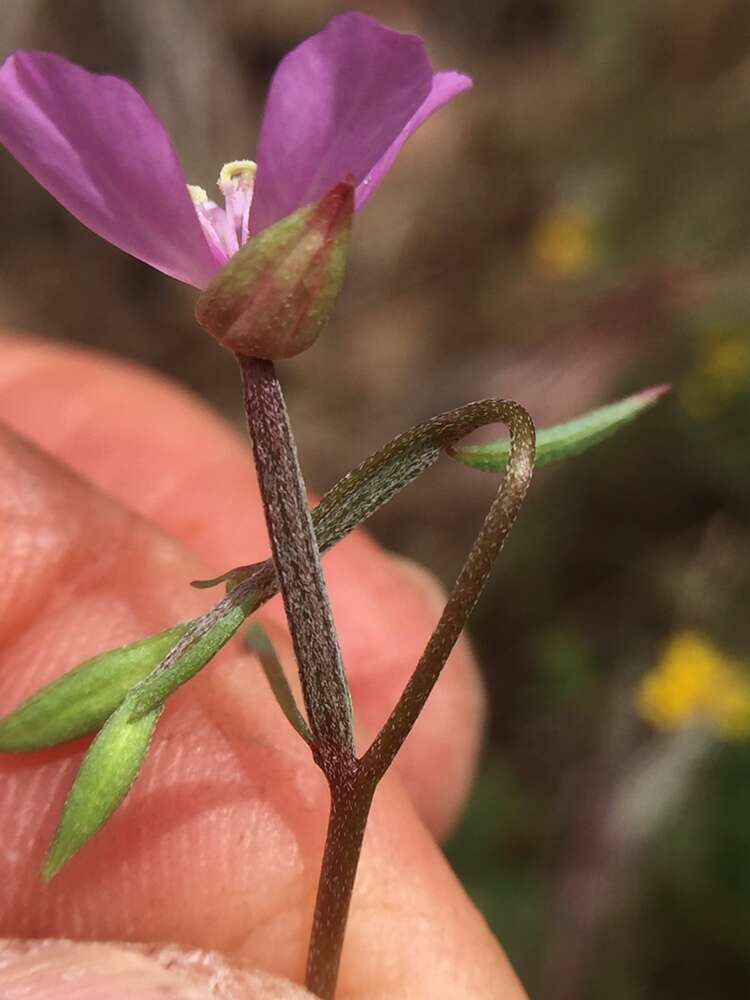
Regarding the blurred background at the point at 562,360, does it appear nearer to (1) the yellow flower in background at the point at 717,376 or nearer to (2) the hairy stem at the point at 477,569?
(1) the yellow flower in background at the point at 717,376

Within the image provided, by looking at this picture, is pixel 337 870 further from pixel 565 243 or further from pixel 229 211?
pixel 565 243

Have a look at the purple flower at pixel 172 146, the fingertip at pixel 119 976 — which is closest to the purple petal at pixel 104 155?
the purple flower at pixel 172 146

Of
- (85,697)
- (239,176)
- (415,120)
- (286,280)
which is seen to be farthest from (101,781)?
(415,120)

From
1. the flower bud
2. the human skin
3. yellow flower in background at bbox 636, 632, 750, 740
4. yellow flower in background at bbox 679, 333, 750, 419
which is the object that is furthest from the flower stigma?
yellow flower in background at bbox 679, 333, 750, 419

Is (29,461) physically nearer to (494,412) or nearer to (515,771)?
(494,412)

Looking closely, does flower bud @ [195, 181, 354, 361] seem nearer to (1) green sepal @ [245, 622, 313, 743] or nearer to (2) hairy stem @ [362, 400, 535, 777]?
(2) hairy stem @ [362, 400, 535, 777]

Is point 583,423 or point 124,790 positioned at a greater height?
point 583,423

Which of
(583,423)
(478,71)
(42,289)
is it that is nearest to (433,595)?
(583,423)
